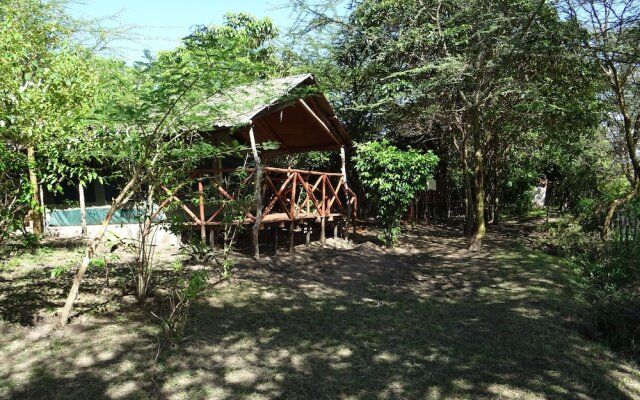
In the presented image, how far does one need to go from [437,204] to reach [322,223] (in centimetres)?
1015

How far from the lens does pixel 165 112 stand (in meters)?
4.29

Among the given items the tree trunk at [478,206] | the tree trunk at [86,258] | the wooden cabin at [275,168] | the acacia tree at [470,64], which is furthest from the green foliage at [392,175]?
the tree trunk at [86,258]

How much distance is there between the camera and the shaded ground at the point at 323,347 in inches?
146

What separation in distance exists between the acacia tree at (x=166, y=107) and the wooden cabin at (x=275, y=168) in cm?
102

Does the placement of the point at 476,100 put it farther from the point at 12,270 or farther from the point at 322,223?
the point at 12,270

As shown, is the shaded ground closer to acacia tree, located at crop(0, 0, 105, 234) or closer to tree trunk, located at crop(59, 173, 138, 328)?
tree trunk, located at crop(59, 173, 138, 328)

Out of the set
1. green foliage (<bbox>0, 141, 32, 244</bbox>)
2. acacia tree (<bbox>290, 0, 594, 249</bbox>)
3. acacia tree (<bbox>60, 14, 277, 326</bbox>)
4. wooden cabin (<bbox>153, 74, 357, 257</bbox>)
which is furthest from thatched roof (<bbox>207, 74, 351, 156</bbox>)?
green foliage (<bbox>0, 141, 32, 244</bbox>)

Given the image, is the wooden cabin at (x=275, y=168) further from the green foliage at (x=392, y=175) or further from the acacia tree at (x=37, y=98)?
the acacia tree at (x=37, y=98)

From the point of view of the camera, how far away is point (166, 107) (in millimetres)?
4168

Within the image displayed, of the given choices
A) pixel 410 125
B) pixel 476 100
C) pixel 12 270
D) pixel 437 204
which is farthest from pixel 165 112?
pixel 437 204

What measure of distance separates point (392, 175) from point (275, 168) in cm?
344

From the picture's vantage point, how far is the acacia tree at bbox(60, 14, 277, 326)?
4.04 meters

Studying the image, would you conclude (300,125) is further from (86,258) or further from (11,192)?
(86,258)

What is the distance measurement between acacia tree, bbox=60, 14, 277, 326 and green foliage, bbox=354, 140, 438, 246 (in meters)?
6.45
